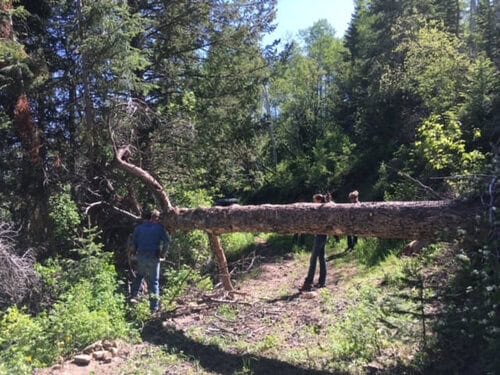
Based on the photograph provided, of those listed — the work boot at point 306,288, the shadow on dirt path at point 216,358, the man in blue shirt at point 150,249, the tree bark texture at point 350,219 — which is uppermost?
the tree bark texture at point 350,219

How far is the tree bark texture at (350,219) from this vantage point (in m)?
5.52

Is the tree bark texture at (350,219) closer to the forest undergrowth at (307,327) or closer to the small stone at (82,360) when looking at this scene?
the forest undergrowth at (307,327)

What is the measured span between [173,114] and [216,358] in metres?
9.20

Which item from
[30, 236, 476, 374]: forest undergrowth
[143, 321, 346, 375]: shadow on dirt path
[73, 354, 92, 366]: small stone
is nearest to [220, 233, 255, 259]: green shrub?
[30, 236, 476, 374]: forest undergrowth

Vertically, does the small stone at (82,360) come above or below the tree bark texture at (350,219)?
below

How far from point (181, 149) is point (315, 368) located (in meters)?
8.87

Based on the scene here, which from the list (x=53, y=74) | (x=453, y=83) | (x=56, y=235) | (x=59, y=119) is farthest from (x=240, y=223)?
(x=453, y=83)

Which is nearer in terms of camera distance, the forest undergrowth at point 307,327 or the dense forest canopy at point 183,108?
the forest undergrowth at point 307,327

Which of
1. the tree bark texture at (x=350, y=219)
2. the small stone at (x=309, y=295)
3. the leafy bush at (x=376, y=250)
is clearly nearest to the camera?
the tree bark texture at (x=350, y=219)

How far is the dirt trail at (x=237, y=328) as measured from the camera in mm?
5875

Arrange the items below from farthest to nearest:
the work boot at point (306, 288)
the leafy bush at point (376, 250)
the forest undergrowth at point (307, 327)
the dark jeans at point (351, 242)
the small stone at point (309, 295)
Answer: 1. the dark jeans at point (351, 242)
2. the leafy bush at point (376, 250)
3. the work boot at point (306, 288)
4. the small stone at point (309, 295)
5. the forest undergrowth at point (307, 327)

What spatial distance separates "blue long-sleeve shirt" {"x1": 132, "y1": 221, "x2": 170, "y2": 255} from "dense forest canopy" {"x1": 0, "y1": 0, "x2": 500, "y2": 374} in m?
1.20

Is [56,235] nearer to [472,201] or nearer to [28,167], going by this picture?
[28,167]

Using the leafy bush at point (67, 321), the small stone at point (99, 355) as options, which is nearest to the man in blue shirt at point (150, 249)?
the leafy bush at point (67, 321)
